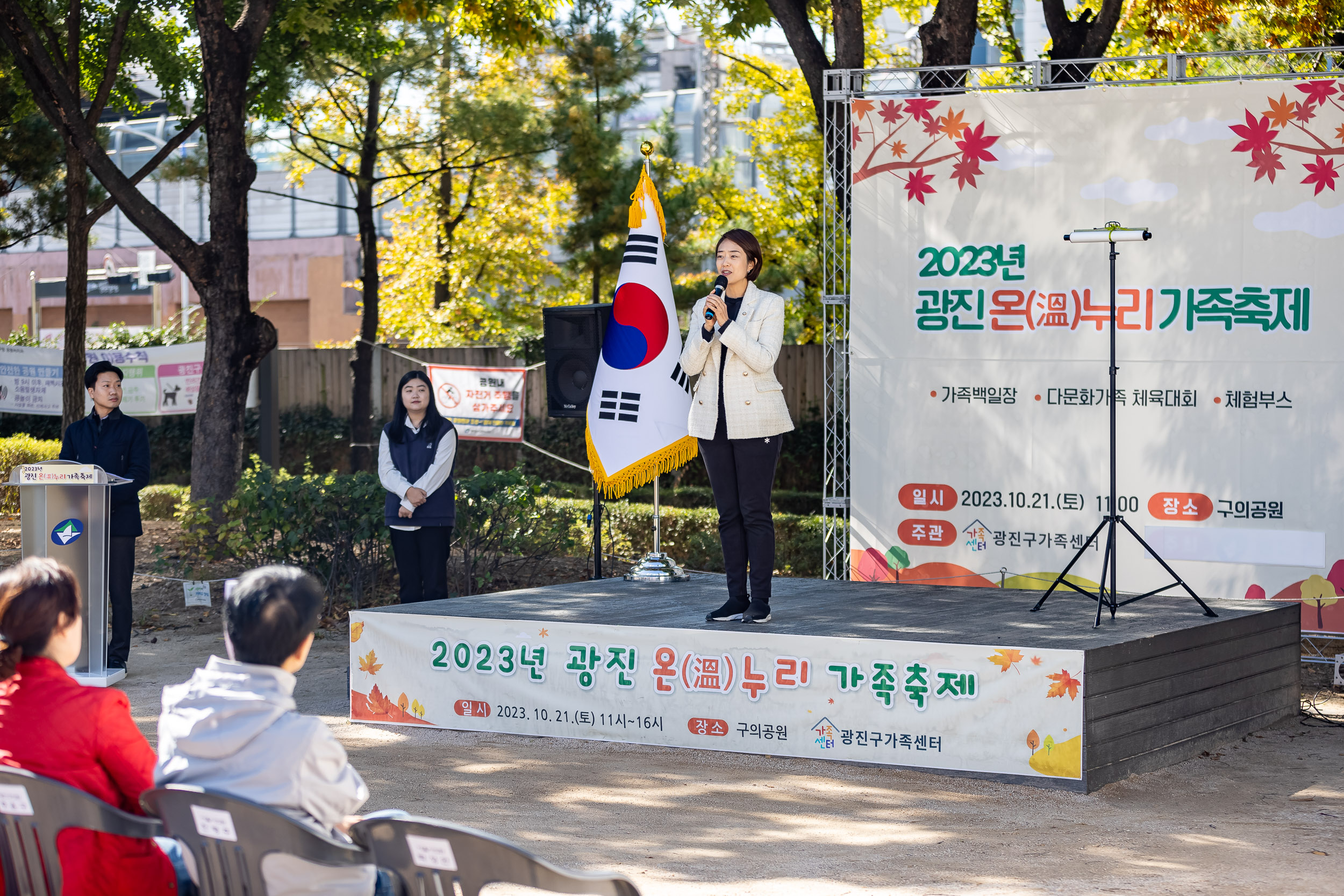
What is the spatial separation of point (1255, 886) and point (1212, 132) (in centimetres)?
493

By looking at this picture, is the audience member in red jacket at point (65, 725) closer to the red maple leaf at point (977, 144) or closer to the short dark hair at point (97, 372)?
the short dark hair at point (97, 372)

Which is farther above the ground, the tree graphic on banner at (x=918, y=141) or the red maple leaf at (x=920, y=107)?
the red maple leaf at (x=920, y=107)

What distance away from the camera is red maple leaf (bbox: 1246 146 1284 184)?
7613mm

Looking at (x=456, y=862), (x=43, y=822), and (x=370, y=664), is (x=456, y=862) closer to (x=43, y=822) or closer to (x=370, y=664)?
(x=43, y=822)

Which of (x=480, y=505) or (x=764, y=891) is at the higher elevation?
(x=480, y=505)

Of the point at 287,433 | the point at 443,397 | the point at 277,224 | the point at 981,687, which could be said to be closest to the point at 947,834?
the point at 981,687

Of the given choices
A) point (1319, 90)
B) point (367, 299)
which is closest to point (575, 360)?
point (1319, 90)

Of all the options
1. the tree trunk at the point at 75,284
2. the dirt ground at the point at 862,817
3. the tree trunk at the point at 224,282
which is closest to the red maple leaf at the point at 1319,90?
the dirt ground at the point at 862,817

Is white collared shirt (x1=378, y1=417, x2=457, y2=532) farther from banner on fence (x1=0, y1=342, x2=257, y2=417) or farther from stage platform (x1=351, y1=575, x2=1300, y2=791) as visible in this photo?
banner on fence (x1=0, y1=342, x2=257, y2=417)

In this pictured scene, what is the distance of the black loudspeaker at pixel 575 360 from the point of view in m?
8.02

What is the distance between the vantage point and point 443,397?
13258 millimetres

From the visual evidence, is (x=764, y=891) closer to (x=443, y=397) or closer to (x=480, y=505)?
(x=480, y=505)

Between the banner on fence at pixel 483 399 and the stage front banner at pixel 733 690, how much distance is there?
6.52 metres

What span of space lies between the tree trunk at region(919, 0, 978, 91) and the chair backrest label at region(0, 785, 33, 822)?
794 cm
